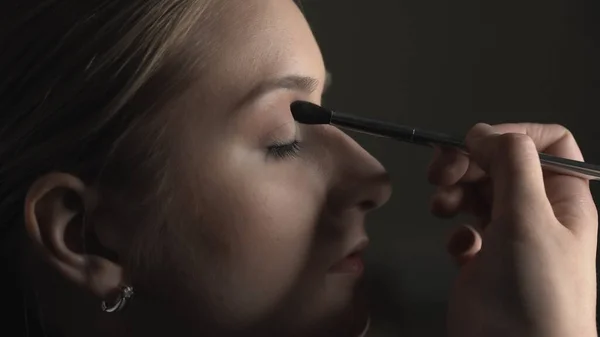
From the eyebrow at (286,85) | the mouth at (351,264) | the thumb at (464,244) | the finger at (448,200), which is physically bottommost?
the mouth at (351,264)

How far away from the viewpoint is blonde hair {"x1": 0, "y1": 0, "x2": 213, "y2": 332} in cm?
62

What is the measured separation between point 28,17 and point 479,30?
0.50m

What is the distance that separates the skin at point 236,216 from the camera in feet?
2.06

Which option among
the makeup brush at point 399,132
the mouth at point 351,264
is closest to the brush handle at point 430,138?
the makeup brush at point 399,132

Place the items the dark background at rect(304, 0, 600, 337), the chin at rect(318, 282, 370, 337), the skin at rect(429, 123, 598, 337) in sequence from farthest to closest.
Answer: the dark background at rect(304, 0, 600, 337) → the chin at rect(318, 282, 370, 337) → the skin at rect(429, 123, 598, 337)

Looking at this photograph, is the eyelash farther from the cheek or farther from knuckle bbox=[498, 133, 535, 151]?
knuckle bbox=[498, 133, 535, 151]

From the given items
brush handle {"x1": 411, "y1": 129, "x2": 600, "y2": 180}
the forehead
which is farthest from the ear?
brush handle {"x1": 411, "y1": 129, "x2": 600, "y2": 180}

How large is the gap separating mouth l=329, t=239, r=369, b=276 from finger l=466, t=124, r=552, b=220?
126mm

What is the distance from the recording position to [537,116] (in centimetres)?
86

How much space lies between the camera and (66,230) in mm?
652

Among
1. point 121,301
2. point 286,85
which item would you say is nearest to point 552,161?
point 286,85

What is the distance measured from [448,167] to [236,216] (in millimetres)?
192

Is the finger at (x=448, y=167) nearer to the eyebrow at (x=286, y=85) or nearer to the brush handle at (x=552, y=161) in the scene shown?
the brush handle at (x=552, y=161)

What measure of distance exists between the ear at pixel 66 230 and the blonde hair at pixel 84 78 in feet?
0.06
